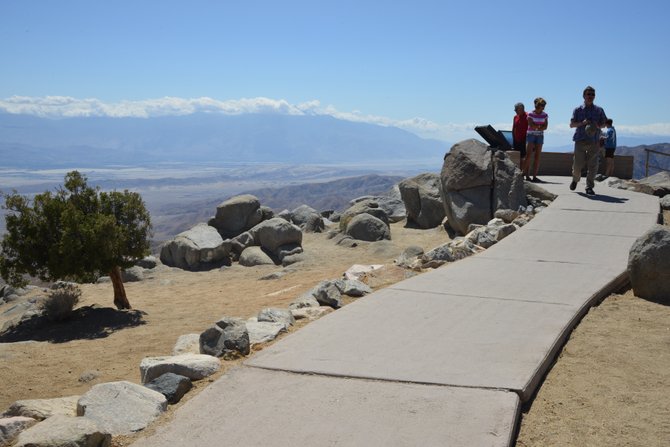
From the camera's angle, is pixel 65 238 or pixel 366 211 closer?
pixel 65 238

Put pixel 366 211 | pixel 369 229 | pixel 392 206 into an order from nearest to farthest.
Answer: pixel 369 229 → pixel 366 211 → pixel 392 206

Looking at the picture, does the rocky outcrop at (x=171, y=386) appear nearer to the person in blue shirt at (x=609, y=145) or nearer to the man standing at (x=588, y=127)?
the man standing at (x=588, y=127)

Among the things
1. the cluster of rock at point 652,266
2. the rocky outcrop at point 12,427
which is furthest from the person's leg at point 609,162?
the rocky outcrop at point 12,427

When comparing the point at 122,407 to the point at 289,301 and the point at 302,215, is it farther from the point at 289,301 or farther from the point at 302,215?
the point at 302,215

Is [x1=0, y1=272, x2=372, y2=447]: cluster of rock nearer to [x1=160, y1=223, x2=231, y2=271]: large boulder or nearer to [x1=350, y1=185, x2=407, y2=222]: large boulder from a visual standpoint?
[x1=160, y1=223, x2=231, y2=271]: large boulder

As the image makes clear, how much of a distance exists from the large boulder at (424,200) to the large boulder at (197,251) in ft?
16.8

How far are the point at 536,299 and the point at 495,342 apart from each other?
1477 millimetres

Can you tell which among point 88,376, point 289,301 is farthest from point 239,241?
point 88,376

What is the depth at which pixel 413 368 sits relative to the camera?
454 centimetres

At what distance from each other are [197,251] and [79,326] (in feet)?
21.9

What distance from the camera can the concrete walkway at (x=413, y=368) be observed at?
12.0ft

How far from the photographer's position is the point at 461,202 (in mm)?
14211

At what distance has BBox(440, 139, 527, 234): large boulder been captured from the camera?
13859mm

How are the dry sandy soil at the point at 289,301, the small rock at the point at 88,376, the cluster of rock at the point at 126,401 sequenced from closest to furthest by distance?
the cluster of rock at the point at 126,401 → the dry sandy soil at the point at 289,301 → the small rock at the point at 88,376
